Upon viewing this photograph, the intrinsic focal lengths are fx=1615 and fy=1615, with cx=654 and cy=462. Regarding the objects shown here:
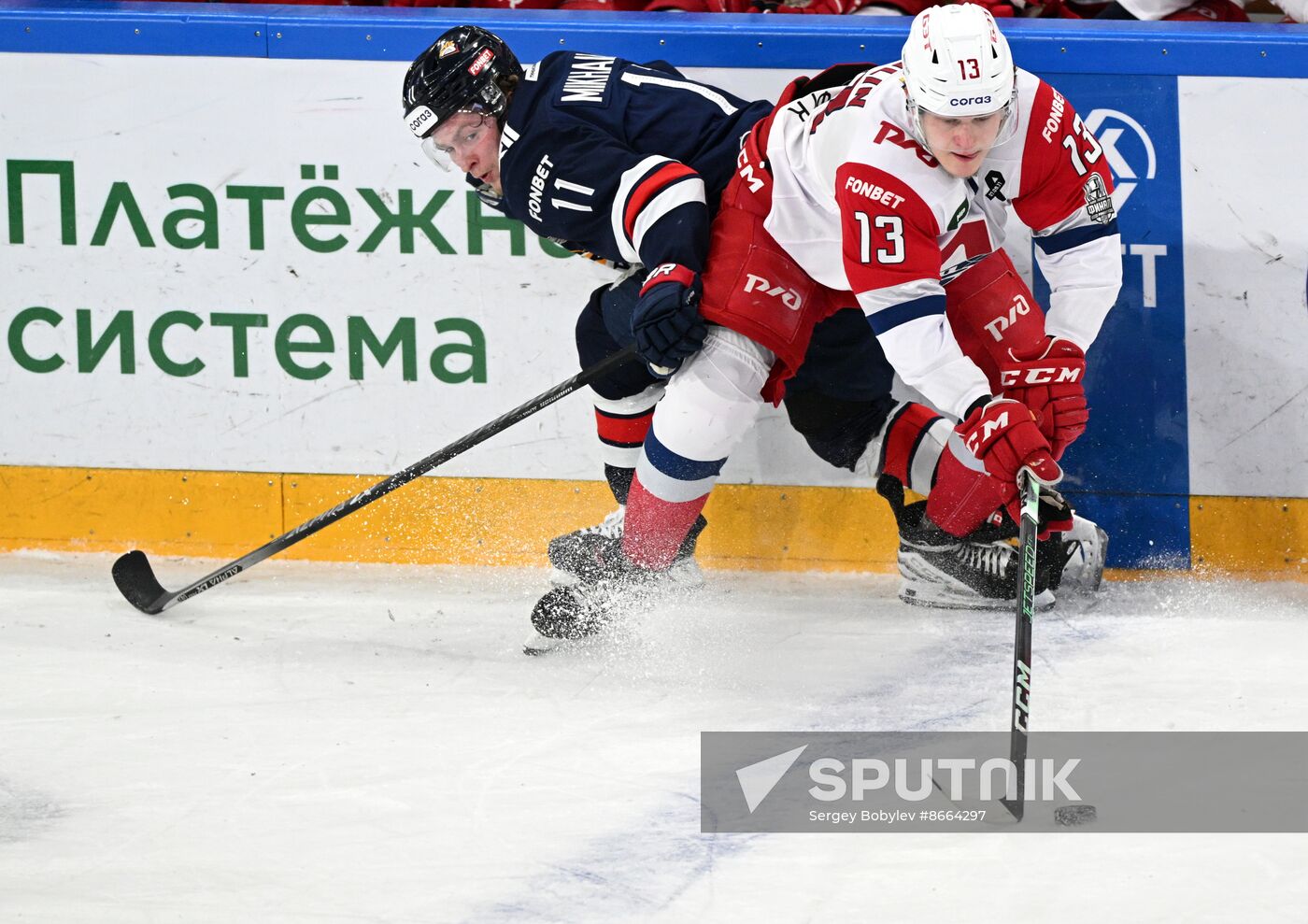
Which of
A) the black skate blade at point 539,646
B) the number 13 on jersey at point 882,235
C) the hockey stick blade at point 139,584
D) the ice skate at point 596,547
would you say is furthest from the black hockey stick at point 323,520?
the number 13 on jersey at point 882,235

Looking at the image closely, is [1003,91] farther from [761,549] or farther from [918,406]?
[761,549]

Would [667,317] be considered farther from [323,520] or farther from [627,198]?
[323,520]

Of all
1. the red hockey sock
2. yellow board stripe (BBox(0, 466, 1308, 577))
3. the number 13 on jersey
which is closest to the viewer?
the number 13 on jersey

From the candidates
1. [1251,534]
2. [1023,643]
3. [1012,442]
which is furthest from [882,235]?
[1251,534]

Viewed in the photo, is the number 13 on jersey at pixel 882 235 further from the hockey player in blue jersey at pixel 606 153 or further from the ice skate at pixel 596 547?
the ice skate at pixel 596 547

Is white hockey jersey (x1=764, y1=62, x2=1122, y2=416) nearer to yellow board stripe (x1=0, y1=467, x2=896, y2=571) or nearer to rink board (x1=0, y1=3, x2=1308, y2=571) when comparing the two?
rink board (x1=0, y1=3, x2=1308, y2=571)

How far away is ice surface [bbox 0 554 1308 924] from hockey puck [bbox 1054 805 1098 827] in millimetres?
25

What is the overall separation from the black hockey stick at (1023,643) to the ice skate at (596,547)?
2.68 feet

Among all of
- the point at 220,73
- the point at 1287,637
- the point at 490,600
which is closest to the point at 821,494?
the point at 490,600

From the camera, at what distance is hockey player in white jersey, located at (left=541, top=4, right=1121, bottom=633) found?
94.9 inches

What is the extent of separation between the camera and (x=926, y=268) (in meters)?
2.47

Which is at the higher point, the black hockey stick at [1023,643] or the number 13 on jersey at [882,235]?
the number 13 on jersey at [882,235]

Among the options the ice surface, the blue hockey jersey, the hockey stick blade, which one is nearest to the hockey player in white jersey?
the blue hockey jersey

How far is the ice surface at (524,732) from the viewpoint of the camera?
193 cm
